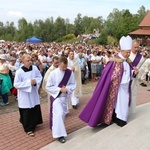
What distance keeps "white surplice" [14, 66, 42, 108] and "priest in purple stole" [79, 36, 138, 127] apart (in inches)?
52.9

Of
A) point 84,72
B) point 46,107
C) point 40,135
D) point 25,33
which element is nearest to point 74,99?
point 46,107

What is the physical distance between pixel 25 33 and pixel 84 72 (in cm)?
5910

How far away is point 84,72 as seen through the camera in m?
12.8

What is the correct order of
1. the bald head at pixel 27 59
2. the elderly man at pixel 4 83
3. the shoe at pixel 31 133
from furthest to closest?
the elderly man at pixel 4 83 → the shoe at pixel 31 133 → the bald head at pixel 27 59

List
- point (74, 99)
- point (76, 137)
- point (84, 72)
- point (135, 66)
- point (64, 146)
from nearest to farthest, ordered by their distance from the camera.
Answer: point (64, 146) → point (76, 137) → point (135, 66) → point (74, 99) → point (84, 72)

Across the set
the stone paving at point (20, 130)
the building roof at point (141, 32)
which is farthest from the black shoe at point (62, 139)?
the building roof at point (141, 32)

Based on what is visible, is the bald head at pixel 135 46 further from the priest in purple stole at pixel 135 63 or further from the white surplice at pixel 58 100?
the white surplice at pixel 58 100

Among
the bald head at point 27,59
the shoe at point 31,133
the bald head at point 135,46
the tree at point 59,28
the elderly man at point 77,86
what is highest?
the tree at point 59,28

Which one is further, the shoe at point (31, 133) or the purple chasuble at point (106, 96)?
the shoe at point (31, 133)

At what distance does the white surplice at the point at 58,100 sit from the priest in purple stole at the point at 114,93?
0.57 m

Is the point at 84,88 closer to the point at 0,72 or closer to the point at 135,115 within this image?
the point at 0,72

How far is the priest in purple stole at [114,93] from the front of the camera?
535cm

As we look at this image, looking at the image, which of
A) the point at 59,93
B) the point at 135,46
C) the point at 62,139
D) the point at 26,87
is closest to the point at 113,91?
the point at 59,93

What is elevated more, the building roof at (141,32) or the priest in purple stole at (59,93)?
the building roof at (141,32)
